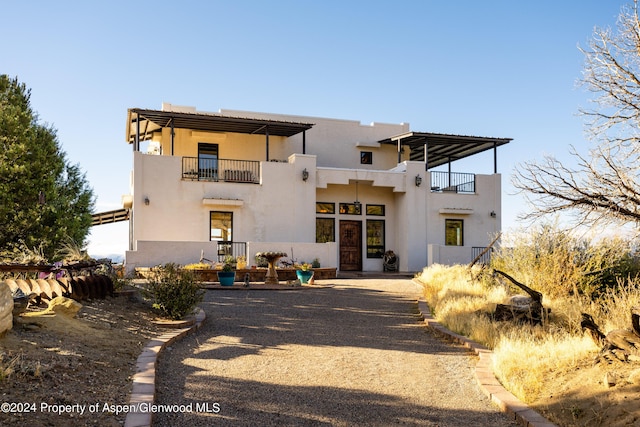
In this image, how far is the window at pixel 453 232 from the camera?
77.9ft

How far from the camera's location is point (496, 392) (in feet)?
17.0

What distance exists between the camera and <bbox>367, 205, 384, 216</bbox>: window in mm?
23562

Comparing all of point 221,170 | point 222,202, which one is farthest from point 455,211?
point 221,170

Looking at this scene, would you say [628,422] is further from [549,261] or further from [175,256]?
[175,256]

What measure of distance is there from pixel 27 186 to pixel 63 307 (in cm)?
1298

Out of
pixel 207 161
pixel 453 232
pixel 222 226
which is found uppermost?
pixel 207 161

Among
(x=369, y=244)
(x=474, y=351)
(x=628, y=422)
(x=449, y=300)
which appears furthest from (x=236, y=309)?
(x=369, y=244)

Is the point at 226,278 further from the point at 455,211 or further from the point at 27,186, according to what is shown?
the point at 455,211

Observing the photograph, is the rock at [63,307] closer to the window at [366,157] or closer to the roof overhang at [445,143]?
the roof overhang at [445,143]

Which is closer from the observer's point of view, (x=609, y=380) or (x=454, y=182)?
(x=609, y=380)

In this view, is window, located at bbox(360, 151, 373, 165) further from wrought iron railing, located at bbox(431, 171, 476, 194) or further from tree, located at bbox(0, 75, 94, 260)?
tree, located at bbox(0, 75, 94, 260)

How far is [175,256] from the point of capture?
58.5 feet

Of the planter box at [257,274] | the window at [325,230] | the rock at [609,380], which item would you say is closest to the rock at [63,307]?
the rock at [609,380]

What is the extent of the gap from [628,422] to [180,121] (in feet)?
62.8
